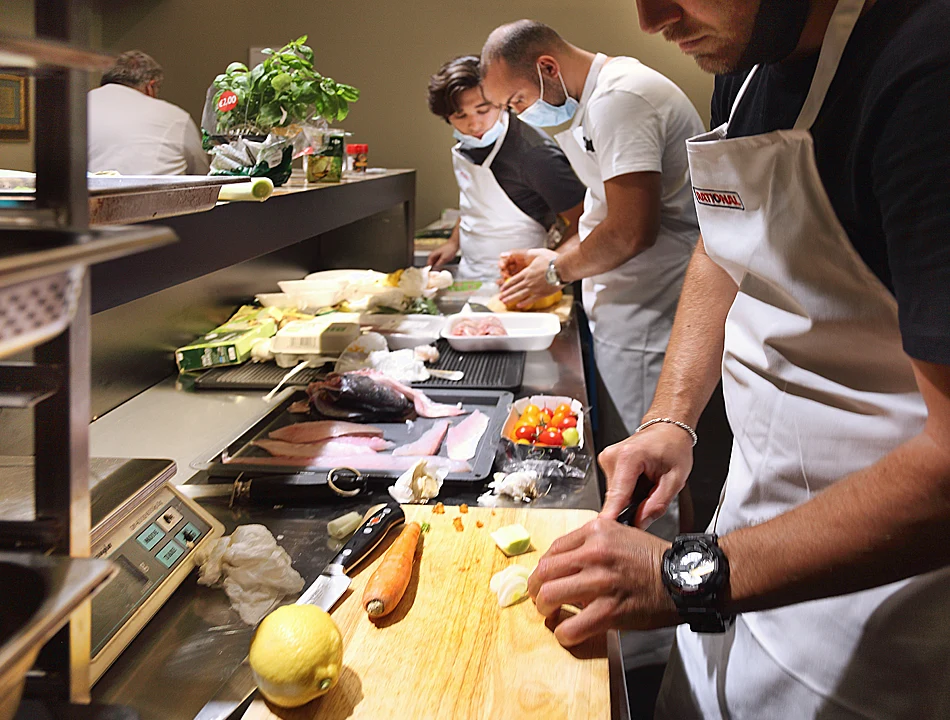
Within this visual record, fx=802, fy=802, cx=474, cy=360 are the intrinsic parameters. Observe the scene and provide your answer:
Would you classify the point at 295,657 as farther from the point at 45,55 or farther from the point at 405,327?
the point at 405,327

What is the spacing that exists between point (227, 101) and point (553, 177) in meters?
2.43

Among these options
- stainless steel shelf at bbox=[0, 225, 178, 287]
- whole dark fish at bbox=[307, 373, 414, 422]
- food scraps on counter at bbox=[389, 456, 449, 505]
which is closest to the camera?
stainless steel shelf at bbox=[0, 225, 178, 287]

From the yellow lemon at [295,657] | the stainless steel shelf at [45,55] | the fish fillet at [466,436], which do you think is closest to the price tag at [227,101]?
the fish fillet at [466,436]

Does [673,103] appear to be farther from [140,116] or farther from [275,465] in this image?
[140,116]

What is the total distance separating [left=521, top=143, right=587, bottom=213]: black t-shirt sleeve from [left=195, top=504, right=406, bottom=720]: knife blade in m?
2.86

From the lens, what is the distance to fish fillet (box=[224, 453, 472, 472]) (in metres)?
1.62

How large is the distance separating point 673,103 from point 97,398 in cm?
203

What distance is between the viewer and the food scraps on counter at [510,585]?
1.19 meters

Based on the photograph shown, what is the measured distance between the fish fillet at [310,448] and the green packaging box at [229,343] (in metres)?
0.59

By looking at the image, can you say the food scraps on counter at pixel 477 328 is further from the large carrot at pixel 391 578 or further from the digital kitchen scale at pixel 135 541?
the digital kitchen scale at pixel 135 541

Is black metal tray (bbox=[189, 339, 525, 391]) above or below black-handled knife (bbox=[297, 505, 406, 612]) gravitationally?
above

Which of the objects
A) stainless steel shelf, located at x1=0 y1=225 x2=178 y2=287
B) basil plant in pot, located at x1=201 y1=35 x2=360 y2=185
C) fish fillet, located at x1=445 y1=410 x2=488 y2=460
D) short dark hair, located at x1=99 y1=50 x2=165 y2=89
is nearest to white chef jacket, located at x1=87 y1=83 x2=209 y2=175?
short dark hair, located at x1=99 y1=50 x2=165 y2=89

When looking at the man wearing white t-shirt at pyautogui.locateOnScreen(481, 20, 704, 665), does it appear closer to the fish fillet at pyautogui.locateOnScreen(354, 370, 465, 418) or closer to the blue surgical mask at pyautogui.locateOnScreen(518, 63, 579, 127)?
the blue surgical mask at pyautogui.locateOnScreen(518, 63, 579, 127)

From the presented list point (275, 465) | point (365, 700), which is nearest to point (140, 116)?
point (275, 465)
